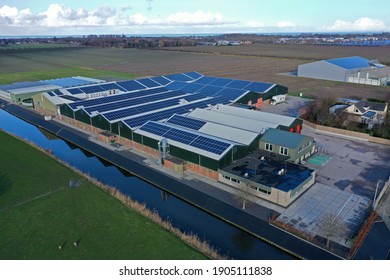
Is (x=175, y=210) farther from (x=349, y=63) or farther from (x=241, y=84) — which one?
(x=349, y=63)

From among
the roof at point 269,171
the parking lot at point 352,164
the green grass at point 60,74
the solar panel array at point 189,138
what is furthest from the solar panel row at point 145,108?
the green grass at point 60,74

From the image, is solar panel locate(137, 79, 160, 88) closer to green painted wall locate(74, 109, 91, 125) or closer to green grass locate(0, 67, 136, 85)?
green grass locate(0, 67, 136, 85)

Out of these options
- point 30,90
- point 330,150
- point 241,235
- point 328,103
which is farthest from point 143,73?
point 241,235

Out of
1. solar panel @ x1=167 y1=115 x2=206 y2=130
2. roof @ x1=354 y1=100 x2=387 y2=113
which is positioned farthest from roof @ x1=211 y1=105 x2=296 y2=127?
roof @ x1=354 y1=100 x2=387 y2=113

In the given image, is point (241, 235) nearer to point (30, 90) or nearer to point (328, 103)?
point (328, 103)

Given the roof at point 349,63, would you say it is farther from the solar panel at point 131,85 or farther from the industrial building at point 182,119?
the solar panel at point 131,85

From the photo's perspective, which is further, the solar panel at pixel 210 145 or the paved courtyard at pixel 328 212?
the solar panel at pixel 210 145
